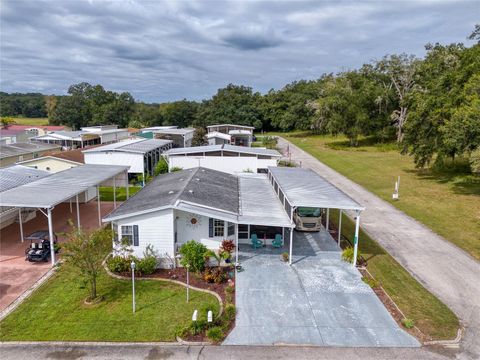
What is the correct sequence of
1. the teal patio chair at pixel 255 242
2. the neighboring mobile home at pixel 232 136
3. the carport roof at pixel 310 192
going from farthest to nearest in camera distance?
the neighboring mobile home at pixel 232 136 → the teal patio chair at pixel 255 242 → the carport roof at pixel 310 192

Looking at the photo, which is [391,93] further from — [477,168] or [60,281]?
[60,281]

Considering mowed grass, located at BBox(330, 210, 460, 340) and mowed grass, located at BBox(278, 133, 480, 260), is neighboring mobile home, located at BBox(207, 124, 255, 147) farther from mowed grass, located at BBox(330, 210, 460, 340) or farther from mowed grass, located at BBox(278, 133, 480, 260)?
mowed grass, located at BBox(330, 210, 460, 340)

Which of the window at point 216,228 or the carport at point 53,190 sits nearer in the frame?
the carport at point 53,190

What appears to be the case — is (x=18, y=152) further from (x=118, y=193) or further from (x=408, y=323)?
(x=408, y=323)

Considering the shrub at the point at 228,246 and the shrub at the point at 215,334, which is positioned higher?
the shrub at the point at 228,246

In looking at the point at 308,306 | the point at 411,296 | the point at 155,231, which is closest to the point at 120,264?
the point at 155,231

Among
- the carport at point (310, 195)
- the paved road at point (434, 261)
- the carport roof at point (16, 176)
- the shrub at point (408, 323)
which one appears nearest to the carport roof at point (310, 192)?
the carport at point (310, 195)

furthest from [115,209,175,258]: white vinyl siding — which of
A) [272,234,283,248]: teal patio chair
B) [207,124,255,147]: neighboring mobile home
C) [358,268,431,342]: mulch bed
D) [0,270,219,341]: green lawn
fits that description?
[207,124,255,147]: neighboring mobile home

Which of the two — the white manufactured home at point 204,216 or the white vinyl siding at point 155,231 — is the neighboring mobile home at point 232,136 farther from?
the white vinyl siding at point 155,231
